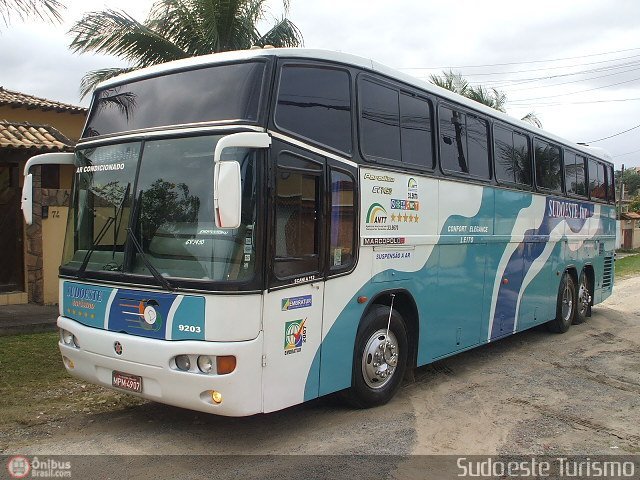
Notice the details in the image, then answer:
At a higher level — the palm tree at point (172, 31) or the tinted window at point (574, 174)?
the palm tree at point (172, 31)

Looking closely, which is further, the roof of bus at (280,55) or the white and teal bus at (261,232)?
the roof of bus at (280,55)

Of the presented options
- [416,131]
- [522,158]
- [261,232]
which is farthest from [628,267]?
[261,232]

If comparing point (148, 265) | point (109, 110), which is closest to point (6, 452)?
point (148, 265)

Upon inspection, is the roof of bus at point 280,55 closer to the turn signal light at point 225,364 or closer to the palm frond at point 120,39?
the turn signal light at point 225,364

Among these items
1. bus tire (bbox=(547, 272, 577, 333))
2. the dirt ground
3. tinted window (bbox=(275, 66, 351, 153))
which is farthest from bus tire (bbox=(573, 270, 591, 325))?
tinted window (bbox=(275, 66, 351, 153))

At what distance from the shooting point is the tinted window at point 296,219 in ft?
16.1

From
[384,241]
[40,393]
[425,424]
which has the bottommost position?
[425,424]

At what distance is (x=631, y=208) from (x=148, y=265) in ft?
158

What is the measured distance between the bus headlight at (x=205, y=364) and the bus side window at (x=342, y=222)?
4.56 ft

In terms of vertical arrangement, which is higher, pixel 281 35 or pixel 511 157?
pixel 281 35

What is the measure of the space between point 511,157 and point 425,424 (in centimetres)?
459

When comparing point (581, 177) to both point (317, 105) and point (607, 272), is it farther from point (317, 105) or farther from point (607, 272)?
point (317, 105)

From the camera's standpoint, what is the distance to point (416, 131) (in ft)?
22.1

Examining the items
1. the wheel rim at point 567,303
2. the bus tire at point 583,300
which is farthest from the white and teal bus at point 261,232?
the bus tire at point 583,300
